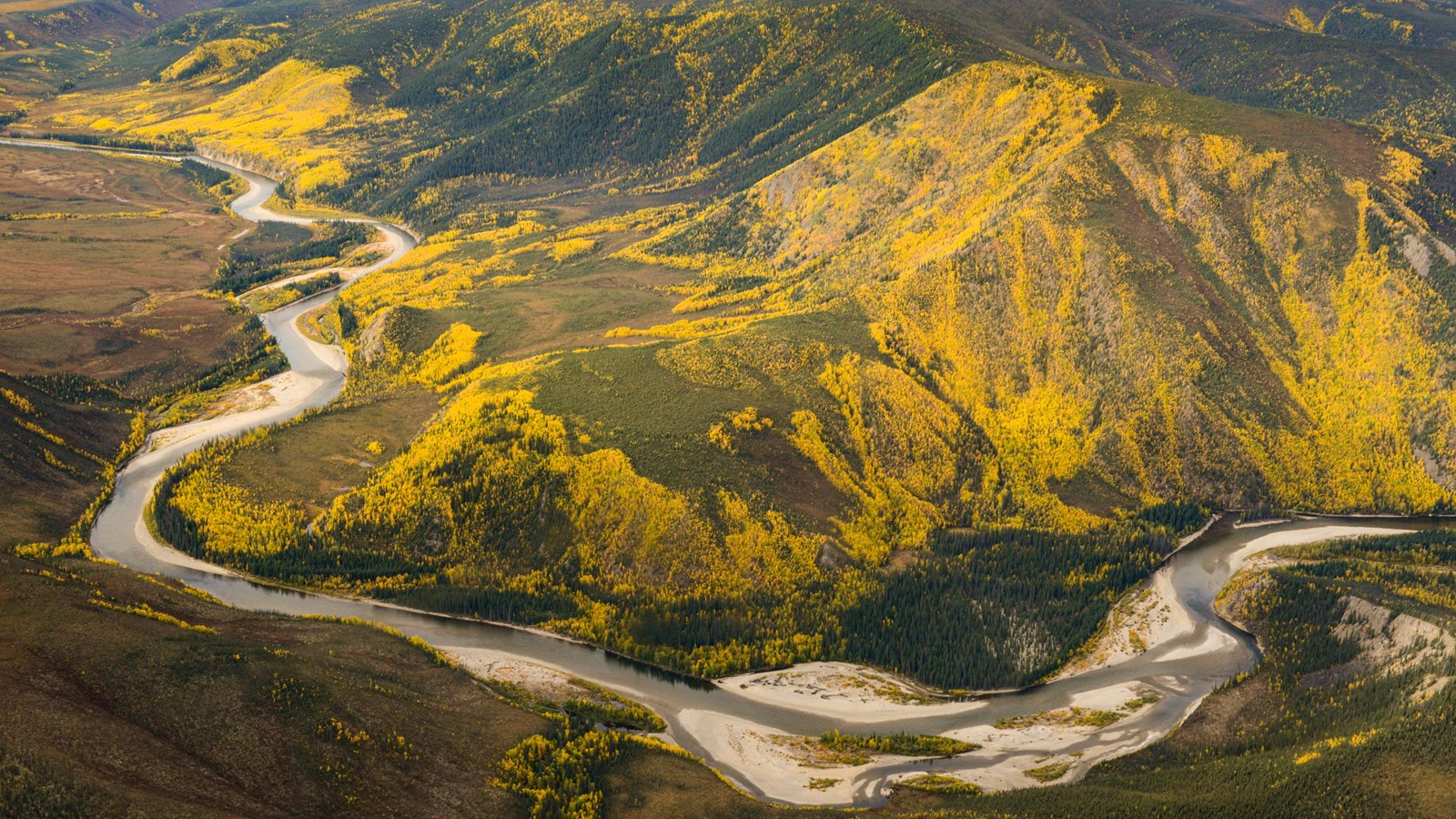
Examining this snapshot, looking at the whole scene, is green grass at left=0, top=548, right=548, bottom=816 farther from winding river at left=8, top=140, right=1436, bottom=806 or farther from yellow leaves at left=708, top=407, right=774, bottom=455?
yellow leaves at left=708, top=407, right=774, bottom=455

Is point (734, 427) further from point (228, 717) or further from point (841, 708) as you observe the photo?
point (228, 717)

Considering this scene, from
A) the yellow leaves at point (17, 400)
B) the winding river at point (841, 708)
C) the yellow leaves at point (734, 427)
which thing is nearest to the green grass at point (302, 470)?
the winding river at point (841, 708)

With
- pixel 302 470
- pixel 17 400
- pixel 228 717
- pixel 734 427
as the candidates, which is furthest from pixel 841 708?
pixel 17 400

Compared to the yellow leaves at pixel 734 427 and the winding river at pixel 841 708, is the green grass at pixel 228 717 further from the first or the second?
the yellow leaves at pixel 734 427

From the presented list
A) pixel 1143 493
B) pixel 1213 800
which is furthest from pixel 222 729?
pixel 1143 493

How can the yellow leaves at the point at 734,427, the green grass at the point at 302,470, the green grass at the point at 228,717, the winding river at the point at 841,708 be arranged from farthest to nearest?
1. the green grass at the point at 302,470
2. the yellow leaves at the point at 734,427
3. the winding river at the point at 841,708
4. the green grass at the point at 228,717

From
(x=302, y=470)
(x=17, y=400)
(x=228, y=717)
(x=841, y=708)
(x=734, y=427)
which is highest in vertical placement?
(x=17, y=400)

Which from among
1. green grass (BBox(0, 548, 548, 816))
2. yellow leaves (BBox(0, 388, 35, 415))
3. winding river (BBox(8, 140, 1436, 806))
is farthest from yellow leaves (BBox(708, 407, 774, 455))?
yellow leaves (BBox(0, 388, 35, 415))

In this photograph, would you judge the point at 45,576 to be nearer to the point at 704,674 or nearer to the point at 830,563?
the point at 704,674
